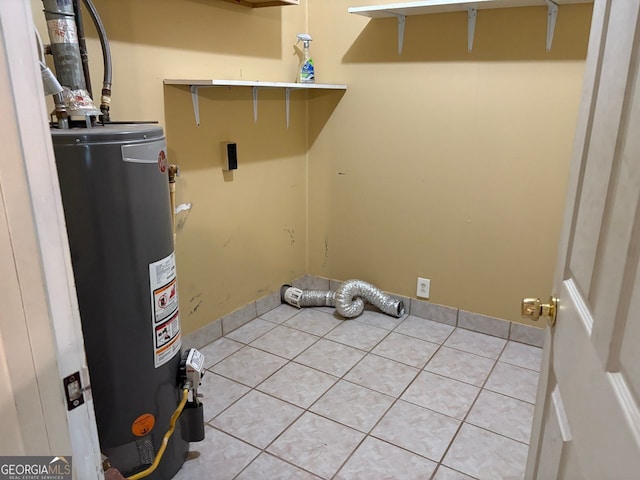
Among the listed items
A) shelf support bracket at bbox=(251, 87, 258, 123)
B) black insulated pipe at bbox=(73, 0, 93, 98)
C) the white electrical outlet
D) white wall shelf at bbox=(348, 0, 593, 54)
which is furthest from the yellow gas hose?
white wall shelf at bbox=(348, 0, 593, 54)

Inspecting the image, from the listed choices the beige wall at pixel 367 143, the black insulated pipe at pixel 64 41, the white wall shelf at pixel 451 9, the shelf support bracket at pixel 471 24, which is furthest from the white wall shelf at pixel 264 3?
the black insulated pipe at pixel 64 41

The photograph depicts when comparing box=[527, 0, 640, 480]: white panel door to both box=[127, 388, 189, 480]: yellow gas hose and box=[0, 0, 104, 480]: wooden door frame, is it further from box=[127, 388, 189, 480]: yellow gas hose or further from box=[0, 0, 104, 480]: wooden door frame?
box=[127, 388, 189, 480]: yellow gas hose

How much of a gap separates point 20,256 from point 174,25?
189cm

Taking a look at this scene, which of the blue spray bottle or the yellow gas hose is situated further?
the blue spray bottle

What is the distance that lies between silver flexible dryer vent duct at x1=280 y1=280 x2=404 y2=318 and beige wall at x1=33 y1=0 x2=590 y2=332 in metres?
0.13

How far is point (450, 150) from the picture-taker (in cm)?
265

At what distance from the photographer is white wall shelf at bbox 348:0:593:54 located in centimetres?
223

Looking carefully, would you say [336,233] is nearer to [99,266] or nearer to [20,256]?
[99,266]

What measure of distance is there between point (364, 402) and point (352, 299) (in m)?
Answer: 0.90

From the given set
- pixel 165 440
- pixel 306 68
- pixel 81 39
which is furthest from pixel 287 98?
pixel 165 440

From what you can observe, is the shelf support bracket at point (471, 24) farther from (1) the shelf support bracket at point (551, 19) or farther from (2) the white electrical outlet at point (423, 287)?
(2) the white electrical outlet at point (423, 287)

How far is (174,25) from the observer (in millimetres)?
2137

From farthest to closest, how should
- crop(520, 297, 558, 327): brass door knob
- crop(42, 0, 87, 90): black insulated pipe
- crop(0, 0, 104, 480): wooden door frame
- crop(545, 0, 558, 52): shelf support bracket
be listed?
crop(545, 0, 558, 52): shelf support bracket
crop(42, 0, 87, 90): black insulated pipe
crop(520, 297, 558, 327): brass door knob
crop(0, 0, 104, 480): wooden door frame

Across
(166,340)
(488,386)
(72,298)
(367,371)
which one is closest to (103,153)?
(166,340)
